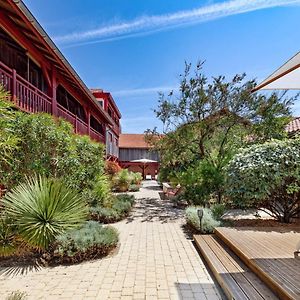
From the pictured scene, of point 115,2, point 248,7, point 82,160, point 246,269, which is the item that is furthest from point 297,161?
point 115,2

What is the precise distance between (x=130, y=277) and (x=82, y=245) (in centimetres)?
142

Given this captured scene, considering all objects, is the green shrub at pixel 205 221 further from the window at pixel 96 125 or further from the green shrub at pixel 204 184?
the window at pixel 96 125

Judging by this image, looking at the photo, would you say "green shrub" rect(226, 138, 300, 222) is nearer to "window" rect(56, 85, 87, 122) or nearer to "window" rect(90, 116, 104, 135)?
"window" rect(56, 85, 87, 122)

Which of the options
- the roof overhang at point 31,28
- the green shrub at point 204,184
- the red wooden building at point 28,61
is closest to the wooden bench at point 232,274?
the green shrub at point 204,184

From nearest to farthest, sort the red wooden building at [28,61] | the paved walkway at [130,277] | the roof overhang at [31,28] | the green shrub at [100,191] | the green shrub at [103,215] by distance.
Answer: the paved walkway at [130,277]
the roof overhang at [31,28]
the red wooden building at [28,61]
the green shrub at [100,191]
the green shrub at [103,215]

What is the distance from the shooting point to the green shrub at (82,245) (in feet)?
18.8

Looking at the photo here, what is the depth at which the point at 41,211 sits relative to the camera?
19.8ft

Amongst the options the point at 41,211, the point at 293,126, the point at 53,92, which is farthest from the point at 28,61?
the point at 293,126

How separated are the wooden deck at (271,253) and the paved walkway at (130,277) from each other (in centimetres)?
78

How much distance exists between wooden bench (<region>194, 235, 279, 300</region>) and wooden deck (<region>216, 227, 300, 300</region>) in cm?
11

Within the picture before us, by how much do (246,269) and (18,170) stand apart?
541cm

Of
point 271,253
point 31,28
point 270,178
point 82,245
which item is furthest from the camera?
point 270,178

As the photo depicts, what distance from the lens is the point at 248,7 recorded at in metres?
8.24

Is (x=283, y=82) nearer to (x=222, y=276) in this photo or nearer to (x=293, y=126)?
(x=222, y=276)
